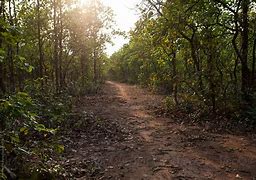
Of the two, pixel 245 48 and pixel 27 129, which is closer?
pixel 27 129

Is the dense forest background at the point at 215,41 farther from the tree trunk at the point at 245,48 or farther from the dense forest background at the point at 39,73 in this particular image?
the dense forest background at the point at 39,73

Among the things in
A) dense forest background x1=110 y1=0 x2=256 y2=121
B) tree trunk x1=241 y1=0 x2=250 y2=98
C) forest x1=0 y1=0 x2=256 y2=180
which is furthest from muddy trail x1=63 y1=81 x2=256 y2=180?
tree trunk x1=241 y1=0 x2=250 y2=98

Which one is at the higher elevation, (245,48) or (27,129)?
(245,48)

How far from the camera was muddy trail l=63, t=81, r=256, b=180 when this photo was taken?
6.62m

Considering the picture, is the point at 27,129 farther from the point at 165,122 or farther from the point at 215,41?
the point at 215,41

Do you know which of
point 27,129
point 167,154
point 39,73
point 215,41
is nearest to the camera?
point 27,129

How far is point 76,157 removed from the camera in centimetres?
792

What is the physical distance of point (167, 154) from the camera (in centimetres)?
800

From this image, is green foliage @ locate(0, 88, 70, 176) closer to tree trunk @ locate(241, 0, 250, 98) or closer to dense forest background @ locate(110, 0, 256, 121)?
dense forest background @ locate(110, 0, 256, 121)

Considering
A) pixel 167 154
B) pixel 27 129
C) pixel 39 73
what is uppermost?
pixel 39 73

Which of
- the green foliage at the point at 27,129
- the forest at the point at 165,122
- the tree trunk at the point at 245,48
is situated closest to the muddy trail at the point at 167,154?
the forest at the point at 165,122

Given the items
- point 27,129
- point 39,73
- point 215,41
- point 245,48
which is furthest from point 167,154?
point 39,73

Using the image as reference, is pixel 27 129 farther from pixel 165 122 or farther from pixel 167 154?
pixel 165 122

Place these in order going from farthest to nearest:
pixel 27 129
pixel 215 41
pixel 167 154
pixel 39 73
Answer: pixel 39 73
pixel 215 41
pixel 167 154
pixel 27 129
